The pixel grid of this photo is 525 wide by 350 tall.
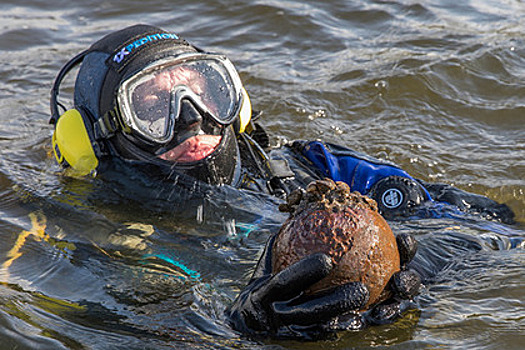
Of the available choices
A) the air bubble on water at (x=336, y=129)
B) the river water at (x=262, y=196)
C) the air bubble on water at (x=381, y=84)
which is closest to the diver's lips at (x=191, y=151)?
the river water at (x=262, y=196)

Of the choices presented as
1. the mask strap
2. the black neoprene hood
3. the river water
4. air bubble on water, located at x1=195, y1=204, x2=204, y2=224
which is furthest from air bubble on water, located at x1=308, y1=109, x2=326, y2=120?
air bubble on water, located at x1=195, y1=204, x2=204, y2=224

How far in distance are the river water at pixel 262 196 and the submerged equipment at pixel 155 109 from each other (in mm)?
214

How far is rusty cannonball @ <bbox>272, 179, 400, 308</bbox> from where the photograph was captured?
235 cm

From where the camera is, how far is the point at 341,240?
2.35 metres

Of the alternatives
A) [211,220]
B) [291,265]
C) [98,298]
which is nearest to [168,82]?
[211,220]

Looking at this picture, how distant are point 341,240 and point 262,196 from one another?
1.54 meters

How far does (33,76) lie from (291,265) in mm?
5330

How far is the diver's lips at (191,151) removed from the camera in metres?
3.78

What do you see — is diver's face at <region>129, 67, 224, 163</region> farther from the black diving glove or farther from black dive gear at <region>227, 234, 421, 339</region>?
the black diving glove

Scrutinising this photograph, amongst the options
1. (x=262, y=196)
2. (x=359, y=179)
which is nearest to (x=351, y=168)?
(x=359, y=179)

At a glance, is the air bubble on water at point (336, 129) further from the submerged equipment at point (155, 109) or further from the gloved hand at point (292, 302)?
the gloved hand at point (292, 302)

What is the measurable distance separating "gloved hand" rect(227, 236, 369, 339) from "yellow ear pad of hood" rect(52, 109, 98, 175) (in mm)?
1784

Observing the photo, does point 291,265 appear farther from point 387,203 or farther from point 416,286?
point 387,203

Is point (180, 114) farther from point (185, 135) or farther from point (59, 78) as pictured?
point (59, 78)
